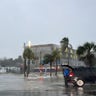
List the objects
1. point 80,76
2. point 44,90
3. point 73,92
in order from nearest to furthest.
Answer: point 73,92, point 44,90, point 80,76

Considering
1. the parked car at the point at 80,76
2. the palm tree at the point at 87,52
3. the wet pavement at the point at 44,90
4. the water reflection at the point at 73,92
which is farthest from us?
the palm tree at the point at 87,52

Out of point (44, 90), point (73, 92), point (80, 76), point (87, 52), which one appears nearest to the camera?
point (73, 92)

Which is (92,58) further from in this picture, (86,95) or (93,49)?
(86,95)

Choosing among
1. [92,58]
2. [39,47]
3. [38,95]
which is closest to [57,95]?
[38,95]

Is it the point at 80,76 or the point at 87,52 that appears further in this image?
the point at 87,52

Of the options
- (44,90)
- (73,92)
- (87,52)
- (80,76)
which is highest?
(87,52)

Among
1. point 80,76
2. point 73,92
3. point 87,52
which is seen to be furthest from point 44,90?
point 87,52

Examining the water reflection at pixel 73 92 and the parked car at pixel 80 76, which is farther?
the parked car at pixel 80 76

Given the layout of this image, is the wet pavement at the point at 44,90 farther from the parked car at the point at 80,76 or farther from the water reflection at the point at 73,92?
the parked car at the point at 80,76

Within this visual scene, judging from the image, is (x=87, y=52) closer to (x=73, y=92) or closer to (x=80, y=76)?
(x=80, y=76)

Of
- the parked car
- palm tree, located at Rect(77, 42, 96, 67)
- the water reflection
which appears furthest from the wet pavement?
palm tree, located at Rect(77, 42, 96, 67)

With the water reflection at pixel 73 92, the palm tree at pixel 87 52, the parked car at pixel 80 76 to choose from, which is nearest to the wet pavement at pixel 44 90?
the water reflection at pixel 73 92

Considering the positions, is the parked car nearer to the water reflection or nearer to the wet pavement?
the wet pavement

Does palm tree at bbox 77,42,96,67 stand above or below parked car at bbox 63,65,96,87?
above
